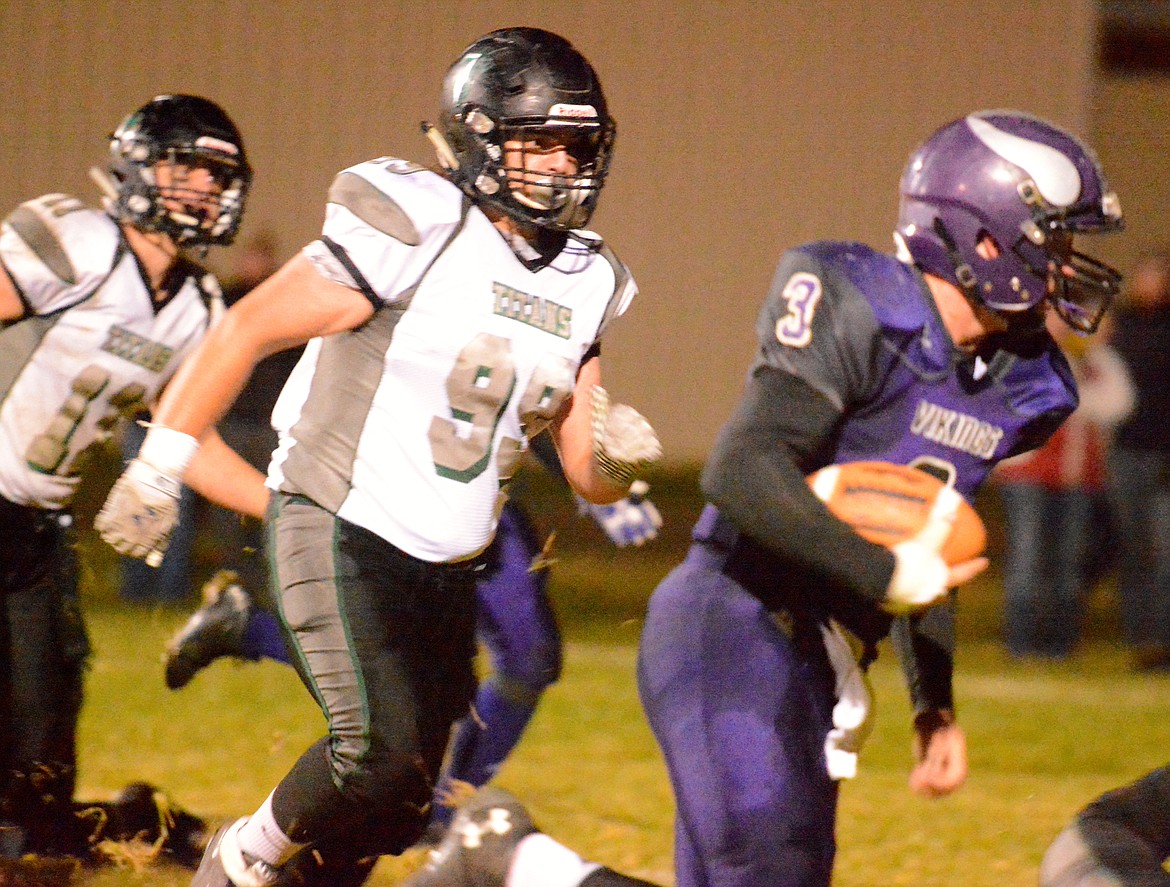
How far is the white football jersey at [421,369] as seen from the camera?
2.91m

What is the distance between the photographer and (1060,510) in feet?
26.2

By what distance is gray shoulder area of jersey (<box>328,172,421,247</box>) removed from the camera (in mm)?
2873

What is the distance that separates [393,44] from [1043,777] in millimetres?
11239

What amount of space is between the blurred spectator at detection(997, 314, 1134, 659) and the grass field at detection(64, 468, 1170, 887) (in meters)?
0.22

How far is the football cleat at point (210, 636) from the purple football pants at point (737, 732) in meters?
1.71

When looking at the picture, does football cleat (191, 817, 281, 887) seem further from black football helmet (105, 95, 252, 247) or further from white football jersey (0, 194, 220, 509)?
black football helmet (105, 95, 252, 247)

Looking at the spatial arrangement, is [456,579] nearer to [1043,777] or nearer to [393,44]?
[1043,777]

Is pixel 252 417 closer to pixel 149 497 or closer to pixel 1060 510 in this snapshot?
pixel 1060 510

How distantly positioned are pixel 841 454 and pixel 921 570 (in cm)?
33

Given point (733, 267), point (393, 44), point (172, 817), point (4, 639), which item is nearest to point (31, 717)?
point (4, 639)

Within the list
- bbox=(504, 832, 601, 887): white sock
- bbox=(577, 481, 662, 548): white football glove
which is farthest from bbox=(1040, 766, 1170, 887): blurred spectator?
bbox=(577, 481, 662, 548): white football glove

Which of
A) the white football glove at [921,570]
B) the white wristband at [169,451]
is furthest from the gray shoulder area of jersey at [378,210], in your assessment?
the white football glove at [921,570]

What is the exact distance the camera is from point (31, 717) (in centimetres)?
387

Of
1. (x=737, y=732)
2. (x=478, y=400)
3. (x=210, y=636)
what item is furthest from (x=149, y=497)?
(x=210, y=636)
